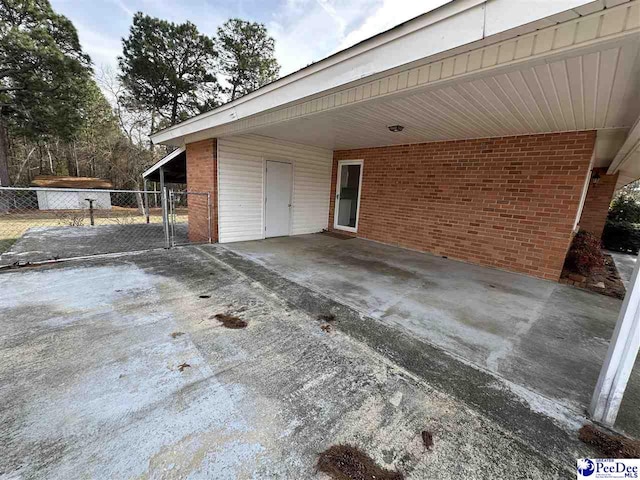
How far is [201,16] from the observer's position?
12.5 m

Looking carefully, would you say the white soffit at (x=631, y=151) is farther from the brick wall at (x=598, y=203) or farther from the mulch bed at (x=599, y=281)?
the mulch bed at (x=599, y=281)

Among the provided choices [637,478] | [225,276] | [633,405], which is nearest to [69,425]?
[225,276]

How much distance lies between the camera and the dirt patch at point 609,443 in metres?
1.40

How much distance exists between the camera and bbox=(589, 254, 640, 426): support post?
A: 1.43 metres

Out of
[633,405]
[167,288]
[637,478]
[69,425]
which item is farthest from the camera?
[167,288]

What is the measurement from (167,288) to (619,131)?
22.4 feet

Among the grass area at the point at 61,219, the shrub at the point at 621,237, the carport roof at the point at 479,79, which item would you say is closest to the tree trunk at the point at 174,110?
the grass area at the point at 61,219

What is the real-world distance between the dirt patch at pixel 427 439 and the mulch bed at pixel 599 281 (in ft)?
14.7

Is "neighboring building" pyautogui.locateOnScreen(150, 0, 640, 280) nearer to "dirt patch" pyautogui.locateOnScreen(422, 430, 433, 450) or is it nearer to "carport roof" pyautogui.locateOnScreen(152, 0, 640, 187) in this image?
"carport roof" pyautogui.locateOnScreen(152, 0, 640, 187)

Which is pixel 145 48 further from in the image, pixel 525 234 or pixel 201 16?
pixel 525 234

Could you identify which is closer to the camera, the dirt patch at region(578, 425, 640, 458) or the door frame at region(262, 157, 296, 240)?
the dirt patch at region(578, 425, 640, 458)

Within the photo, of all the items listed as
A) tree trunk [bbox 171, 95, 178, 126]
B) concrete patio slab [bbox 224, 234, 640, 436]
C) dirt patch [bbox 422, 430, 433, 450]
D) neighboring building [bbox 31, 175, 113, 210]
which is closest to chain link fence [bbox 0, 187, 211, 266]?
concrete patio slab [bbox 224, 234, 640, 436]

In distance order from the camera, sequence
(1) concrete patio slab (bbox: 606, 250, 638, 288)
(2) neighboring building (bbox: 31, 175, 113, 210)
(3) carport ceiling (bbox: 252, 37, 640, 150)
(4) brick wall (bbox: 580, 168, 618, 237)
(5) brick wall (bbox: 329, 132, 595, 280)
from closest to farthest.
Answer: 1. (3) carport ceiling (bbox: 252, 37, 640, 150)
2. (5) brick wall (bbox: 329, 132, 595, 280)
3. (1) concrete patio slab (bbox: 606, 250, 638, 288)
4. (4) brick wall (bbox: 580, 168, 618, 237)
5. (2) neighboring building (bbox: 31, 175, 113, 210)

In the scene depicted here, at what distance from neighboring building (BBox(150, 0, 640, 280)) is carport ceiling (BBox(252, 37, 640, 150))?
0.07 feet
